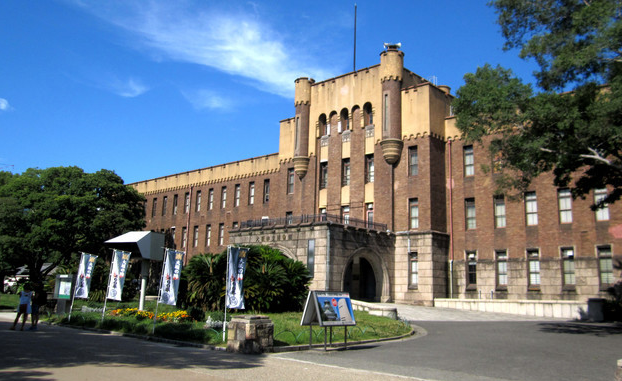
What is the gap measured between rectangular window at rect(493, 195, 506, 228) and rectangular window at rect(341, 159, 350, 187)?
33.3ft

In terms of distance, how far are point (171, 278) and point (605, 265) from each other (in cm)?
2250

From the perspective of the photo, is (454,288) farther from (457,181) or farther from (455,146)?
(455,146)

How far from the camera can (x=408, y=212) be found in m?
33.2

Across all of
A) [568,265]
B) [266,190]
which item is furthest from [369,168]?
[568,265]

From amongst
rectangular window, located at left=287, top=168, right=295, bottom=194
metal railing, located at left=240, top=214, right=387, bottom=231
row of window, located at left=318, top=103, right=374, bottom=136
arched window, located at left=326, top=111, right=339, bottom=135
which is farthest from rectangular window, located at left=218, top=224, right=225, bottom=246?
arched window, located at left=326, top=111, right=339, bottom=135

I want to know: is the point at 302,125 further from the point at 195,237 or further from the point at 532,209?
the point at 195,237

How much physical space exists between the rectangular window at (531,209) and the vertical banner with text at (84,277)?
23422mm

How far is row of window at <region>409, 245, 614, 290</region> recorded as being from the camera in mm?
26953

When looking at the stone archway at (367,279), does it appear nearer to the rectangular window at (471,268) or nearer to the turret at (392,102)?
the rectangular window at (471,268)

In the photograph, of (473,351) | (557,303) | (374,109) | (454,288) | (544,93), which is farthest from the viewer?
(374,109)

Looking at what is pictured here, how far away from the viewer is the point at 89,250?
40.8 m

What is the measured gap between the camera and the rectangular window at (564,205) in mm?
28656

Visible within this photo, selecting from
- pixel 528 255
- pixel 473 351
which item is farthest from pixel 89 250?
pixel 473 351

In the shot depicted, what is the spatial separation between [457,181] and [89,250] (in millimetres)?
28499
